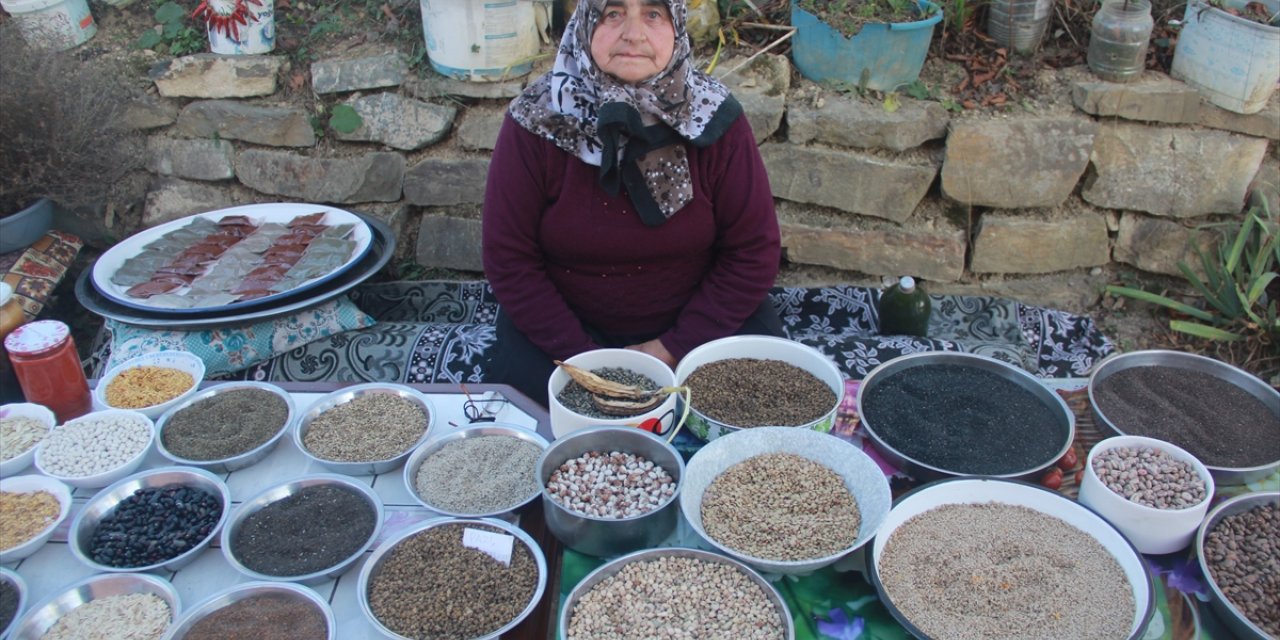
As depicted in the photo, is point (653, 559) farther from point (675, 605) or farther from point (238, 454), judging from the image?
point (238, 454)

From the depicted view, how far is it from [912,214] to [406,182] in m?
1.94

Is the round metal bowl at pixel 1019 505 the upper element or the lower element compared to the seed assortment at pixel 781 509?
lower

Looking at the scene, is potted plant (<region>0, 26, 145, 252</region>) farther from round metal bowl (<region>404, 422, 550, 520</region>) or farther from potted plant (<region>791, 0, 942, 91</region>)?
potted plant (<region>791, 0, 942, 91</region>)

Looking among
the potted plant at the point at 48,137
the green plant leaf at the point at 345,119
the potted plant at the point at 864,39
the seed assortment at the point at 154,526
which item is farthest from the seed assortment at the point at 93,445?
the potted plant at the point at 864,39

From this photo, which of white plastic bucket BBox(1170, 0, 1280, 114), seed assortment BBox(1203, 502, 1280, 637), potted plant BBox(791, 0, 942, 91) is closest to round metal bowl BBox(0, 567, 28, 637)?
seed assortment BBox(1203, 502, 1280, 637)

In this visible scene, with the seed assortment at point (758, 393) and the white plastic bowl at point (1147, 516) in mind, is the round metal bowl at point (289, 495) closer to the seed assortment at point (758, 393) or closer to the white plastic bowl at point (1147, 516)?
the seed assortment at point (758, 393)

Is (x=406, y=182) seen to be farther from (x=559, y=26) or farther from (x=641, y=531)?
(x=641, y=531)

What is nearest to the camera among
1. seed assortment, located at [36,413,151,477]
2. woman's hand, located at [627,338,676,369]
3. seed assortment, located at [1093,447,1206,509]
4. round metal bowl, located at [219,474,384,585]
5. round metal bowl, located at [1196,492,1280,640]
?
round metal bowl, located at [1196,492,1280,640]

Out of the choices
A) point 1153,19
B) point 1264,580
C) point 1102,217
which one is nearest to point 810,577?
point 1264,580

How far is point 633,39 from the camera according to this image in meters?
1.94

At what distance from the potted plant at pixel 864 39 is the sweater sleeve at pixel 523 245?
4.60 ft

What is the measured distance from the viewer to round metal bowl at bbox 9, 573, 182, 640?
1.31 m

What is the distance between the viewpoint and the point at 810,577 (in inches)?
56.0

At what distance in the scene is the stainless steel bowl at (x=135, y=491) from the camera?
4.58 feet
